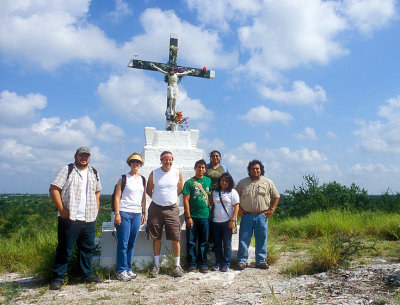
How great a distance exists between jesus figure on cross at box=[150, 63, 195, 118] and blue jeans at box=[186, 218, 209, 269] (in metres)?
2.78

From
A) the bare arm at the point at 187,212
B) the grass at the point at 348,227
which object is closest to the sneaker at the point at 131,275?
the bare arm at the point at 187,212

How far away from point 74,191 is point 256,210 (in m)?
2.48

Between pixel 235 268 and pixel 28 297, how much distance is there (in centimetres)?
267

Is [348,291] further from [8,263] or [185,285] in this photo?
[8,263]

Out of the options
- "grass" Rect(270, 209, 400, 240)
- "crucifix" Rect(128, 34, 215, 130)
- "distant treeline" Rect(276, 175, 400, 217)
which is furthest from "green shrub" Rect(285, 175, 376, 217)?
"crucifix" Rect(128, 34, 215, 130)

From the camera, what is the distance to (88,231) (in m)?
3.99

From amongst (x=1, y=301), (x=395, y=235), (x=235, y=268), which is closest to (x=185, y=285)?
(x=235, y=268)

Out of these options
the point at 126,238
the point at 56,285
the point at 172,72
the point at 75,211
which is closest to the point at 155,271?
the point at 126,238

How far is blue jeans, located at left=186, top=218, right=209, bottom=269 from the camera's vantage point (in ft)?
14.7

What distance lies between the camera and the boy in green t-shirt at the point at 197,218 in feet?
14.7

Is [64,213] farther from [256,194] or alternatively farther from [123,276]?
[256,194]

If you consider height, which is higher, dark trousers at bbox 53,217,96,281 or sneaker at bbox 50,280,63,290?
dark trousers at bbox 53,217,96,281

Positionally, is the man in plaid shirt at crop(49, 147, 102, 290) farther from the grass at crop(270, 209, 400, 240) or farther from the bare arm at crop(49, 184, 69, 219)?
the grass at crop(270, 209, 400, 240)

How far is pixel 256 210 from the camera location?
462cm
